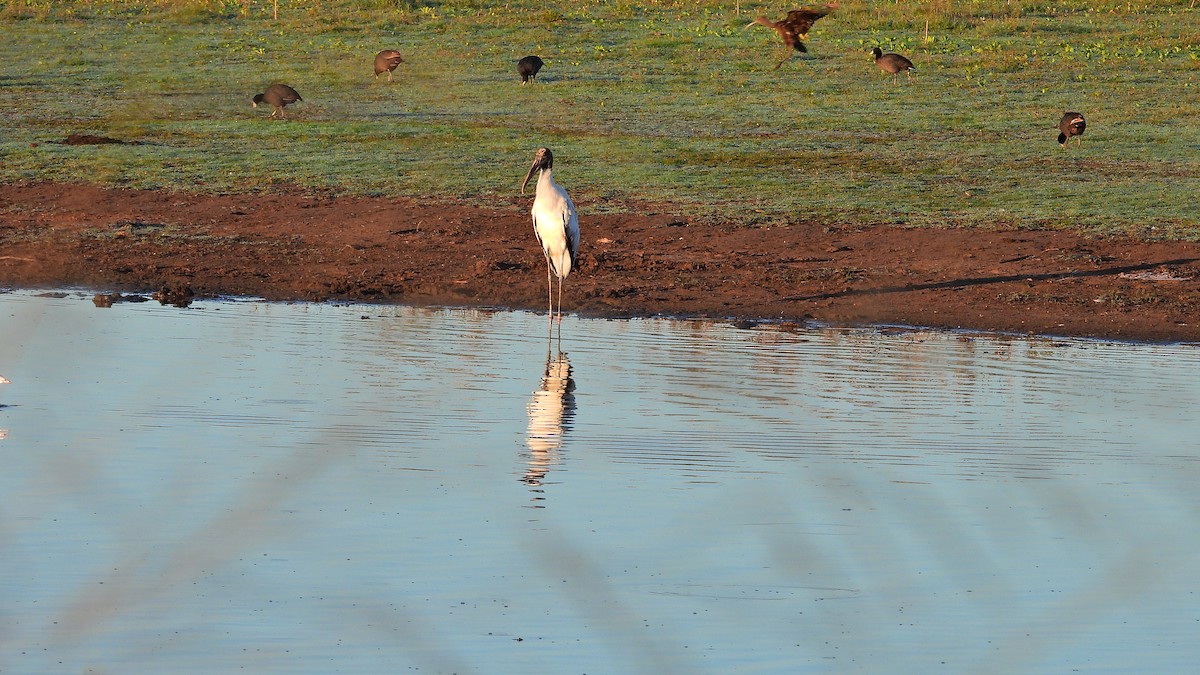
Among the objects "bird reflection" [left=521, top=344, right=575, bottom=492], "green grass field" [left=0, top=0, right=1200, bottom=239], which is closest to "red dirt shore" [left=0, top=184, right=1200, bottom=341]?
"green grass field" [left=0, top=0, right=1200, bottom=239]

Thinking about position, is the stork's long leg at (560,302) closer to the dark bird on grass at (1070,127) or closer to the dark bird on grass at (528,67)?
the dark bird on grass at (1070,127)

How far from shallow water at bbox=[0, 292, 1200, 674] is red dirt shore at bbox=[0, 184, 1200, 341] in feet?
9.67

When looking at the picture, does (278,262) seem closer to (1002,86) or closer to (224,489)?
(224,489)

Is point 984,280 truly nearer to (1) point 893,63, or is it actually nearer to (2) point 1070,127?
(2) point 1070,127

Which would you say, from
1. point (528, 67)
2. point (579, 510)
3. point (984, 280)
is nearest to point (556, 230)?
point (984, 280)

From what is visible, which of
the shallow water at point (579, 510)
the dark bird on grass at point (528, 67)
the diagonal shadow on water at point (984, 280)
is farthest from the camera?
the dark bird on grass at point (528, 67)

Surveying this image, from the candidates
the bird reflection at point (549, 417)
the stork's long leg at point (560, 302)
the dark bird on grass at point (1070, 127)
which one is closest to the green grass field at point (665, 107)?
the dark bird on grass at point (1070, 127)

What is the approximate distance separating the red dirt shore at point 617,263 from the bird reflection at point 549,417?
3.68 meters

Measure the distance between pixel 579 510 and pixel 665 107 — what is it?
818 inches

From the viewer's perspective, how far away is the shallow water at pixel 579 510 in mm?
5660

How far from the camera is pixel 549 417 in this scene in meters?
9.78

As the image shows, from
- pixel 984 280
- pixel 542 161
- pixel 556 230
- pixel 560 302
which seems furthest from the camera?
pixel 984 280

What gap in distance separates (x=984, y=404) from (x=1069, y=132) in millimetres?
14084

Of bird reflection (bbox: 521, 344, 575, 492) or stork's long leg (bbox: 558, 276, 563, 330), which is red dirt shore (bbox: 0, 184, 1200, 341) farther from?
bird reflection (bbox: 521, 344, 575, 492)
